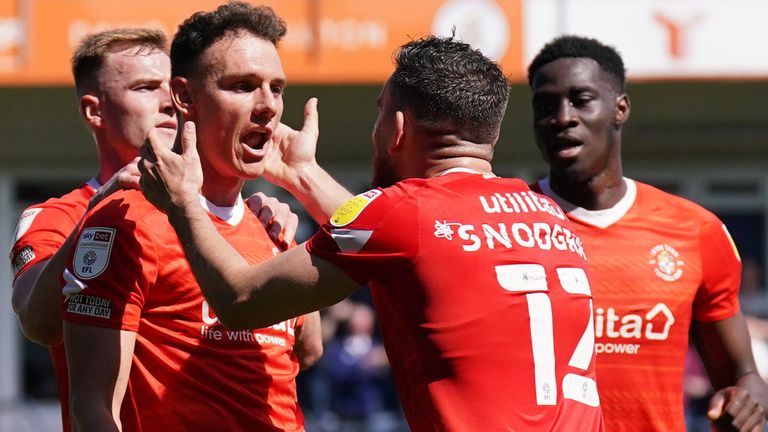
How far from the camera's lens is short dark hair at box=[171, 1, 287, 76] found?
14.0 feet

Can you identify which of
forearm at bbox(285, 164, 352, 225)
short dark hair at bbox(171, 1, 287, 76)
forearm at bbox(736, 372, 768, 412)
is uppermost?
short dark hair at bbox(171, 1, 287, 76)

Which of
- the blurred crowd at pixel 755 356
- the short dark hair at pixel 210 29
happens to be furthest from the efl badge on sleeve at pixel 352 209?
the blurred crowd at pixel 755 356

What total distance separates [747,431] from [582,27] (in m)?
9.77

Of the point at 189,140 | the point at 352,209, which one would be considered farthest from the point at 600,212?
the point at 189,140

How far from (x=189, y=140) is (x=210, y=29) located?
480mm

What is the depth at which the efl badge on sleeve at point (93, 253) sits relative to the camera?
3.89 m

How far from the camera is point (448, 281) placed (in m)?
3.78

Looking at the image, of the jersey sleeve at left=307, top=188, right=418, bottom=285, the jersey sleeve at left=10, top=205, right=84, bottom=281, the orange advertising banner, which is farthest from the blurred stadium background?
the jersey sleeve at left=307, top=188, right=418, bottom=285

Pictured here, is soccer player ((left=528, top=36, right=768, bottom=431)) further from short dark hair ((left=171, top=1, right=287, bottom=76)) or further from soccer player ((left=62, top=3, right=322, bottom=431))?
short dark hair ((left=171, top=1, right=287, bottom=76))

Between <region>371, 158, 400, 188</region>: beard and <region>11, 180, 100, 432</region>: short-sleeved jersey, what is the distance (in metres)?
1.24

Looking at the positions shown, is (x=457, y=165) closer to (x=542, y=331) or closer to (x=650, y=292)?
(x=542, y=331)

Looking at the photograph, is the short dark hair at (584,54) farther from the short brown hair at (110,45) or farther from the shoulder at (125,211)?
the shoulder at (125,211)

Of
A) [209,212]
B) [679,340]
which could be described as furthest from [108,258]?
[679,340]

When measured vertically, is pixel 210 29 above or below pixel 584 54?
above
